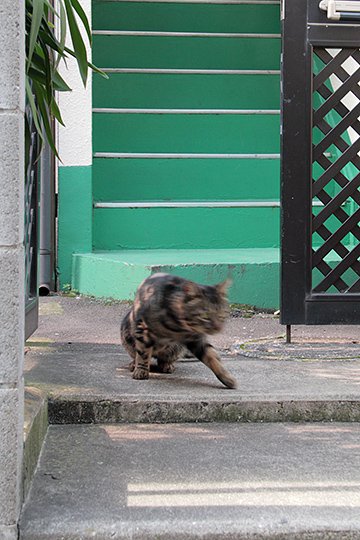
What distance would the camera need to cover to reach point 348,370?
3871 millimetres

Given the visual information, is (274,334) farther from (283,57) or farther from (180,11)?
(180,11)

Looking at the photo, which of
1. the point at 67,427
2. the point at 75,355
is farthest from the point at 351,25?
the point at 67,427

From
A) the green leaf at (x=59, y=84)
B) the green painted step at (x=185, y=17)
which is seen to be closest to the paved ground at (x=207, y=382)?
the green leaf at (x=59, y=84)

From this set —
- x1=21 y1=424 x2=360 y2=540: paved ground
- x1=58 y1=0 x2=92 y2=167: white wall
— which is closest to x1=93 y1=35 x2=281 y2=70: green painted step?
x1=58 y1=0 x2=92 y2=167: white wall

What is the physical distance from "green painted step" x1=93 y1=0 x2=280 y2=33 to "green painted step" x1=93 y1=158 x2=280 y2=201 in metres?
1.30

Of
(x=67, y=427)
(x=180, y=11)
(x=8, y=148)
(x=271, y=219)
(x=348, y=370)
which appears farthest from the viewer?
(x=180, y=11)

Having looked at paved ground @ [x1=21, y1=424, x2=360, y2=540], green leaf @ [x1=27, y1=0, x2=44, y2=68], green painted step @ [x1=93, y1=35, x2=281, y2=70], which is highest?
green painted step @ [x1=93, y1=35, x2=281, y2=70]

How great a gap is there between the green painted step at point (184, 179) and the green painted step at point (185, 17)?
1.30 meters

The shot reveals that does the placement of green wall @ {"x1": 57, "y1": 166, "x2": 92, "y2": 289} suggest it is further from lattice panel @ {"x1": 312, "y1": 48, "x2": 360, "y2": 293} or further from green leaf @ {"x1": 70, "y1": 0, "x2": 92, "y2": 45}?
green leaf @ {"x1": 70, "y1": 0, "x2": 92, "y2": 45}

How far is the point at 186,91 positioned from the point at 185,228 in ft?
4.37

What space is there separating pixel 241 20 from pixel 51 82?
191 inches

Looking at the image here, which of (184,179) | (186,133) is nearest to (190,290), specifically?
(184,179)

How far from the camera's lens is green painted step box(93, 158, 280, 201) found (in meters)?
7.18

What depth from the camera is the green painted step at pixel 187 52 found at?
7.45 m
